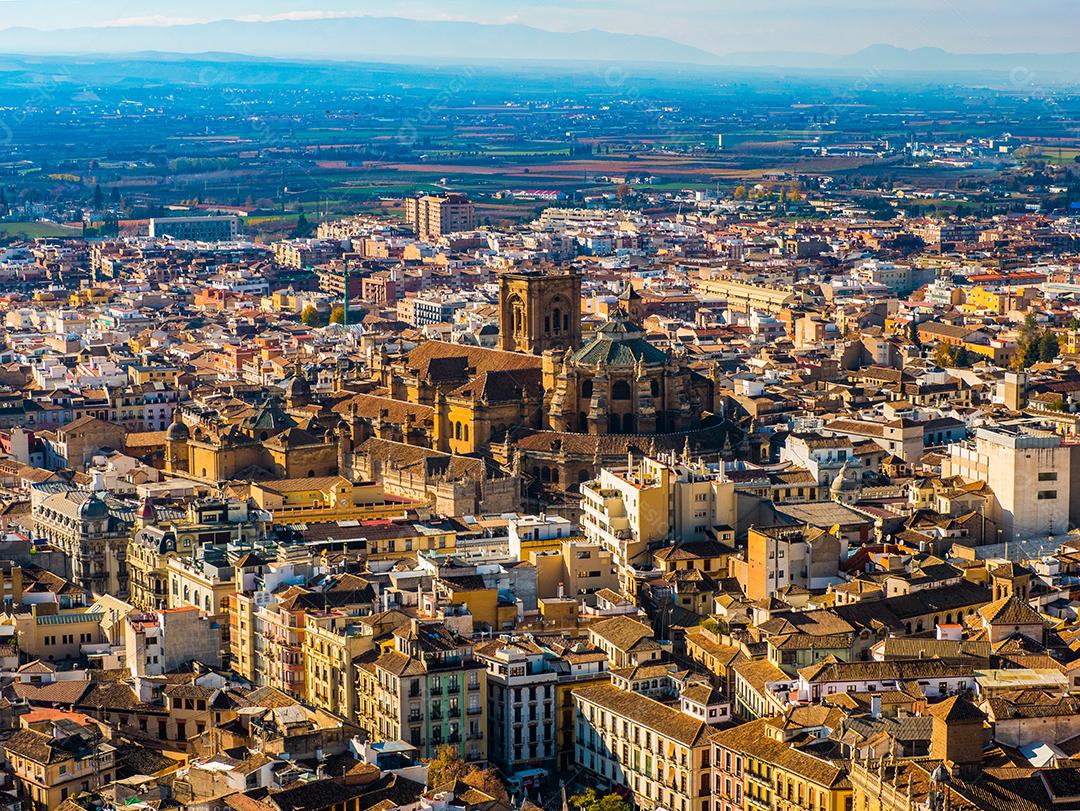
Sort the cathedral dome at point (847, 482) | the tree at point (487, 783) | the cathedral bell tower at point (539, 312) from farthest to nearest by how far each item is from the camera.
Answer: the cathedral bell tower at point (539, 312)
the cathedral dome at point (847, 482)
the tree at point (487, 783)

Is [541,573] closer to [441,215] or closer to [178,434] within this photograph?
[178,434]

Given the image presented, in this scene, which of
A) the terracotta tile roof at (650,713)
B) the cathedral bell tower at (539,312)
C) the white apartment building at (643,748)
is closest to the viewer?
the white apartment building at (643,748)

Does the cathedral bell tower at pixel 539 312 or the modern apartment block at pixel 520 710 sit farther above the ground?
the cathedral bell tower at pixel 539 312

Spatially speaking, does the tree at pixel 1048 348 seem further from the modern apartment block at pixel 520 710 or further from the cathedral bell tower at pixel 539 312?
the modern apartment block at pixel 520 710

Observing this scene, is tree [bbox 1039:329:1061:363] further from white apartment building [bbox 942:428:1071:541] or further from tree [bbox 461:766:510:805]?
tree [bbox 461:766:510:805]

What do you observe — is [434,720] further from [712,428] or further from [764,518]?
[712,428]

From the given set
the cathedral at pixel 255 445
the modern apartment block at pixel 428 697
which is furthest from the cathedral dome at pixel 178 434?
the modern apartment block at pixel 428 697

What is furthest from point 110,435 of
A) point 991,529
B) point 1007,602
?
point 1007,602

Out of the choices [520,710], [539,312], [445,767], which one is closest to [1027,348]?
[539,312]
